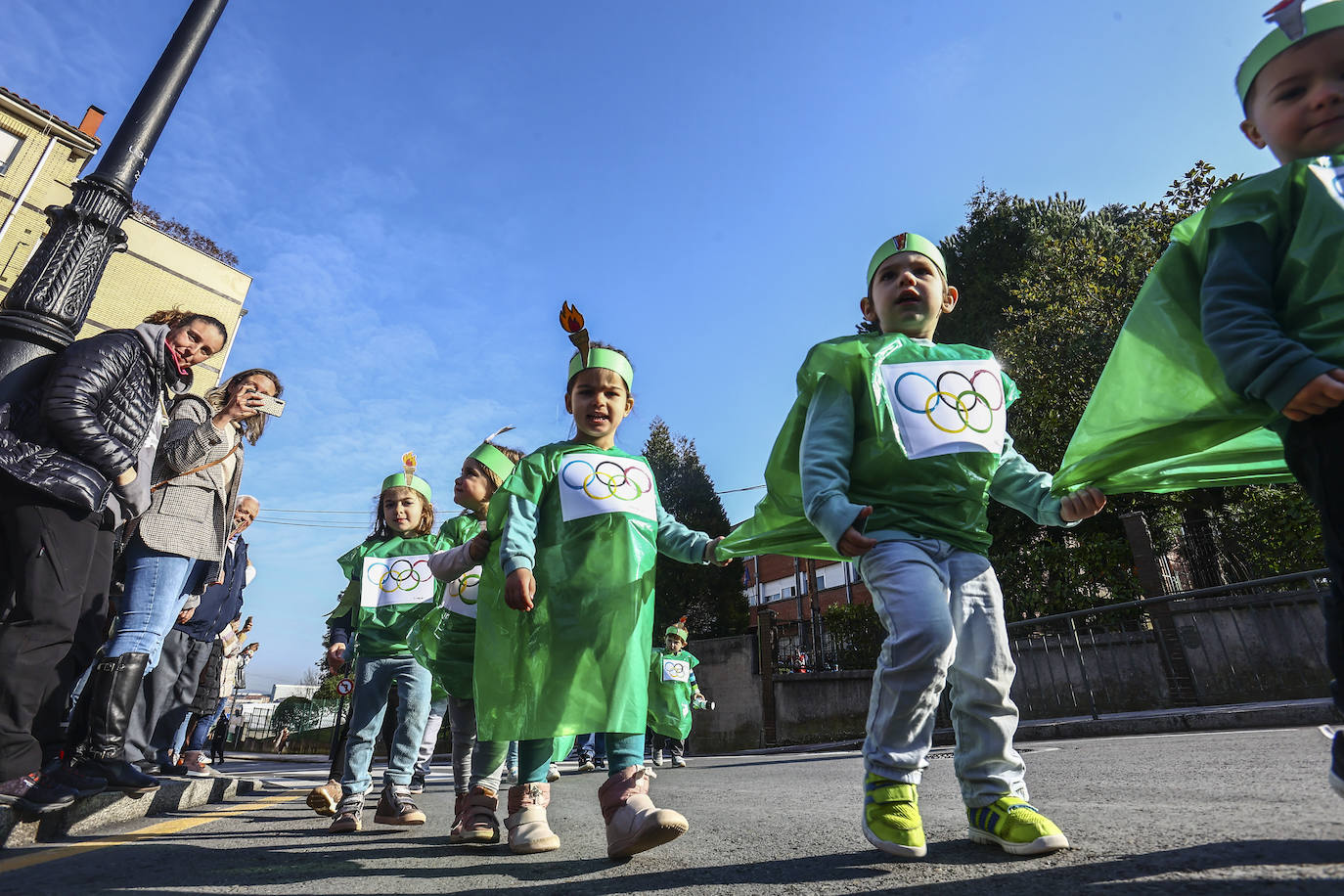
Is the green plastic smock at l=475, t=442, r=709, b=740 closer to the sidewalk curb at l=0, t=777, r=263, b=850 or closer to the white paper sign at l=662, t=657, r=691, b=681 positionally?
the sidewalk curb at l=0, t=777, r=263, b=850

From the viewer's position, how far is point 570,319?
3.30 metres

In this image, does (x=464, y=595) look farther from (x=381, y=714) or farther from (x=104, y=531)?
(x=104, y=531)

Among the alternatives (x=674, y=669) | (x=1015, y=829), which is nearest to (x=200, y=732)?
(x=674, y=669)

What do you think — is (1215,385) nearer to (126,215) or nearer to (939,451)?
(939,451)

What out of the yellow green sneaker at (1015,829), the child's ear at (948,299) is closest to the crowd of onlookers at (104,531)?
the yellow green sneaker at (1015,829)

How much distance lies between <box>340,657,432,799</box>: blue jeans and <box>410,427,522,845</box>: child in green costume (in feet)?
0.65

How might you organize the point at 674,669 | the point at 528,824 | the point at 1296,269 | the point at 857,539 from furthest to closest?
the point at 674,669 < the point at 528,824 < the point at 857,539 < the point at 1296,269

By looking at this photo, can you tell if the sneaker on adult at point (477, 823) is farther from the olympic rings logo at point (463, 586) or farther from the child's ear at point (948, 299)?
the child's ear at point (948, 299)

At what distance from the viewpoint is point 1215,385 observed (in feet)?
6.06

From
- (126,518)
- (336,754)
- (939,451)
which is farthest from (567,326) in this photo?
(336,754)

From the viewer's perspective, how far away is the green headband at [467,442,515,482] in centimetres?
447

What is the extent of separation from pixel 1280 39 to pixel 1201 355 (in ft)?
2.51

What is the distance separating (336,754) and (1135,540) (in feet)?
40.0

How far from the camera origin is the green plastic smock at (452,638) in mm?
3721
